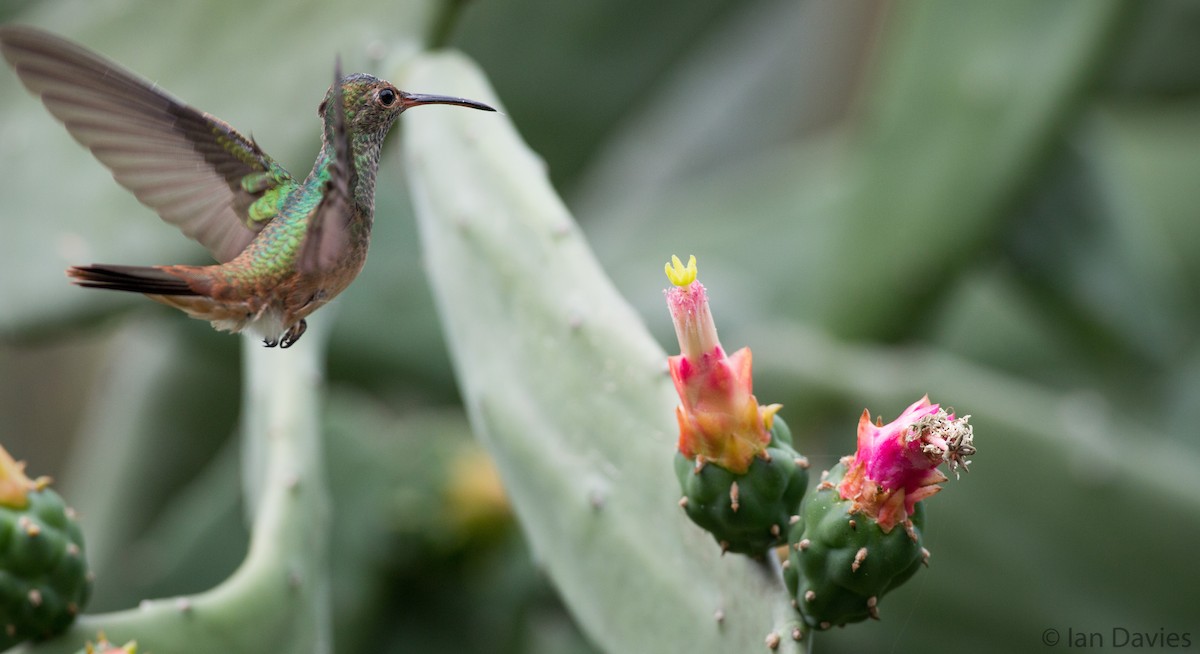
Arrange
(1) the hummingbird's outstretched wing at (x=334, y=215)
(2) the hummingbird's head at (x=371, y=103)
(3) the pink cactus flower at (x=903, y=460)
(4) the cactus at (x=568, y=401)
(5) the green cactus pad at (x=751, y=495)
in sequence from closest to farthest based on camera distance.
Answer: (1) the hummingbird's outstretched wing at (x=334, y=215)
(2) the hummingbird's head at (x=371, y=103)
(3) the pink cactus flower at (x=903, y=460)
(5) the green cactus pad at (x=751, y=495)
(4) the cactus at (x=568, y=401)

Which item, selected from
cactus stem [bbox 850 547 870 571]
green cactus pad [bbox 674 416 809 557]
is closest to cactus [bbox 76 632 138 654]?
green cactus pad [bbox 674 416 809 557]

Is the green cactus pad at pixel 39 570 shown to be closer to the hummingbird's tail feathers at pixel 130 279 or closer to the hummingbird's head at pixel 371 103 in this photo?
the hummingbird's tail feathers at pixel 130 279

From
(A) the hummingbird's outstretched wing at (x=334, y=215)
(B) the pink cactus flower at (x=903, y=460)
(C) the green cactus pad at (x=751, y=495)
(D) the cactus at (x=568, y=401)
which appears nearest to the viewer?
(A) the hummingbird's outstretched wing at (x=334, y=215)

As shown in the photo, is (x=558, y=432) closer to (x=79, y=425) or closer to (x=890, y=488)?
(x=890, y=488)

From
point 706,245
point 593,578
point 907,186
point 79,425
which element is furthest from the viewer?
point 79,425

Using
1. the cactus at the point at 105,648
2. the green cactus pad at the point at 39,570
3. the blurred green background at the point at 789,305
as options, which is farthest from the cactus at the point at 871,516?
the blurred green background at the point at 789,305

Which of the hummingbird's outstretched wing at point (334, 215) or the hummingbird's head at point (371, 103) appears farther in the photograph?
the hummingbird's head at point (371, 103)

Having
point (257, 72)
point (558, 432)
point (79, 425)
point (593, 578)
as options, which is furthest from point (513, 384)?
point (79, 425)
